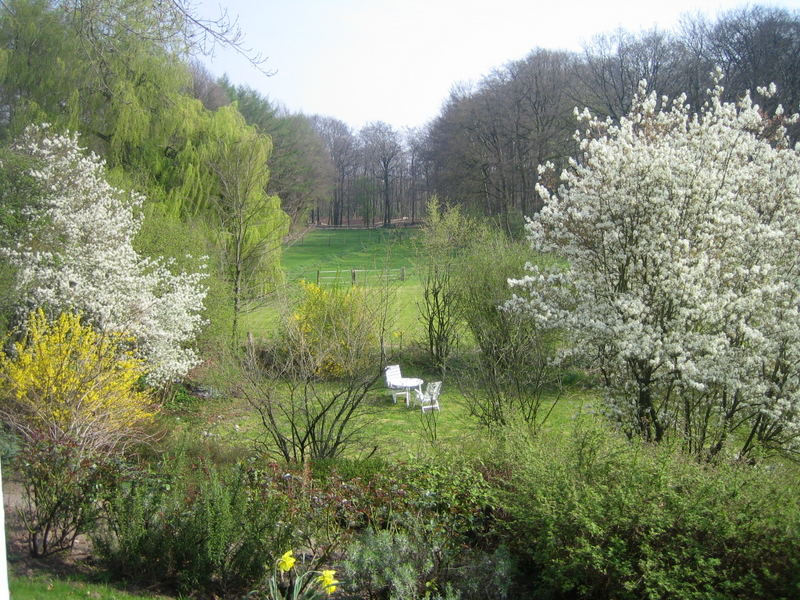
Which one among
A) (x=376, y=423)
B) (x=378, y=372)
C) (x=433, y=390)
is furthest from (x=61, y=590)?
(x=433, y=390)

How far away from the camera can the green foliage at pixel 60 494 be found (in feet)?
18.0

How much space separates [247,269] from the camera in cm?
1784

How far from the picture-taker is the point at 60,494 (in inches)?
217

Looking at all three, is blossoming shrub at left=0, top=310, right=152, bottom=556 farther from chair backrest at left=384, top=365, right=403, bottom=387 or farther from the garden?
chair backrest at left=384, top=365, right=403, bottom=387

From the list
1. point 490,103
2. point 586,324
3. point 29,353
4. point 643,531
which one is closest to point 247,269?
point 29,353

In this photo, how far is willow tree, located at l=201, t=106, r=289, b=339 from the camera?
16.2 meters

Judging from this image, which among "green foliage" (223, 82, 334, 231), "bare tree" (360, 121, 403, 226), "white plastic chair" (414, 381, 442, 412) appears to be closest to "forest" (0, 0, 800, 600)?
"white plastic chair" (414, 381, 442, 412)

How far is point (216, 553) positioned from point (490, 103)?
32774 millimetres

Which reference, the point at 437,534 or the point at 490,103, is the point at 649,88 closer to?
the point at 490,103

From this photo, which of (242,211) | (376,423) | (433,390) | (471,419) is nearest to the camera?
(471,419)

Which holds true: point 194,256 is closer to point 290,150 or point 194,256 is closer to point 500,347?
point 500,347

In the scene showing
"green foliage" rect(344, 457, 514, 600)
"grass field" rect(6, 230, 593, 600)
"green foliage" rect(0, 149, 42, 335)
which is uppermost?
"green foliage" rect(0, 149, 42, 335)

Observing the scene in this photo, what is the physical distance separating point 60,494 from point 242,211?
1174cm

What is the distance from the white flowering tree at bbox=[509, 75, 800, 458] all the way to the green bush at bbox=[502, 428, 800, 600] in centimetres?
275
